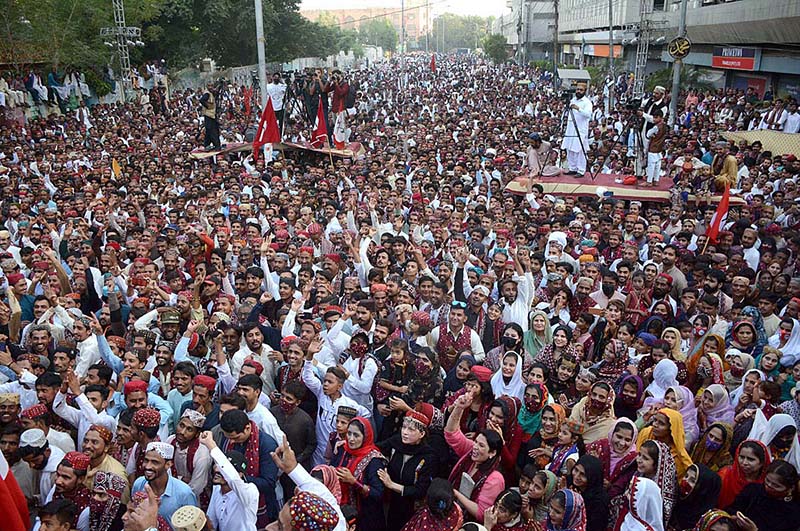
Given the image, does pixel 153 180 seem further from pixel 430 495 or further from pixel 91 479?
pixel 430 495

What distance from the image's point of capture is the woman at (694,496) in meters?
3.26

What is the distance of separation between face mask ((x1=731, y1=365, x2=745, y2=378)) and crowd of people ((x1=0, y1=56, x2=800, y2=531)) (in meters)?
0.06

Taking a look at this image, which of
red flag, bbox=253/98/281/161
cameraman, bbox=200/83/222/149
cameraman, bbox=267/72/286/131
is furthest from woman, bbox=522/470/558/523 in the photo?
cameraman, bbox=267/72/286/131

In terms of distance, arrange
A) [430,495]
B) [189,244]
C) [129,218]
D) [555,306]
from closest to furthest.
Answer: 1. [430,495]
2. [555,306]
3. [189,244]
4. [129,218]

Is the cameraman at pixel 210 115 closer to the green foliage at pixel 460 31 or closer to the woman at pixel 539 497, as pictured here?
the woman at pixel 539 497

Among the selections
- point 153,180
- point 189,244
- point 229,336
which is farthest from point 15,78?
point 229,336

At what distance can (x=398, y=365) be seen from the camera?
4070 millimetres

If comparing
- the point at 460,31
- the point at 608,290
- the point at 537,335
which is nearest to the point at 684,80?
the point at 608,290

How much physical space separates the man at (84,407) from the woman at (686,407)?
3048mm

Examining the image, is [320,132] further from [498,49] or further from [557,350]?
[498,49]

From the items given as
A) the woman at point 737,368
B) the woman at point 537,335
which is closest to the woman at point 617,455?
the woman at point 737,368

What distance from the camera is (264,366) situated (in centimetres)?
439

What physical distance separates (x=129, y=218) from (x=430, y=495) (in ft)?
22.8

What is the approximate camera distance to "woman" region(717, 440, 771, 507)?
10.7ft
